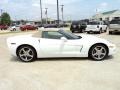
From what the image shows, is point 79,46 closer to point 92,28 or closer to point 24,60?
point 24,60

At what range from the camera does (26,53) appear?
920cm

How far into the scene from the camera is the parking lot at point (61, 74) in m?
5.87

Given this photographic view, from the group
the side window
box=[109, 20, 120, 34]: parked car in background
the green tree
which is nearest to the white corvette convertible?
the side window

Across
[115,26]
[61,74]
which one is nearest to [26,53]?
[61,74]

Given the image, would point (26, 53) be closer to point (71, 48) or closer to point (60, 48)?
point (60, 48)

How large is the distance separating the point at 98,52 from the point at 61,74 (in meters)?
2.55

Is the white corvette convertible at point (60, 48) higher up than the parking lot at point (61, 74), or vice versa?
the white corvette convertible at point (60, 48)

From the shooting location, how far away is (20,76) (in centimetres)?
698

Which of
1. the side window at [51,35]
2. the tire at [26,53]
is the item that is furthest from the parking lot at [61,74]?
the side window at [51,35]

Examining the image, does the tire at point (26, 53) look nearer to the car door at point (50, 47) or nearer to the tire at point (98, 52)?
the car door at point (50, 47)

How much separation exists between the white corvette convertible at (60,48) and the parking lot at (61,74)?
0.26m

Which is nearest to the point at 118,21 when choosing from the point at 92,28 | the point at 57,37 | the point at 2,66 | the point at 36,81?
the point at 92,28

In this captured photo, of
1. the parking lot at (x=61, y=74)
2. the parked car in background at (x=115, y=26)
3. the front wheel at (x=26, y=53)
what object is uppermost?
the parked car in background at (x=115, y=26)

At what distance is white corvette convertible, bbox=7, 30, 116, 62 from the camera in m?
9.08
